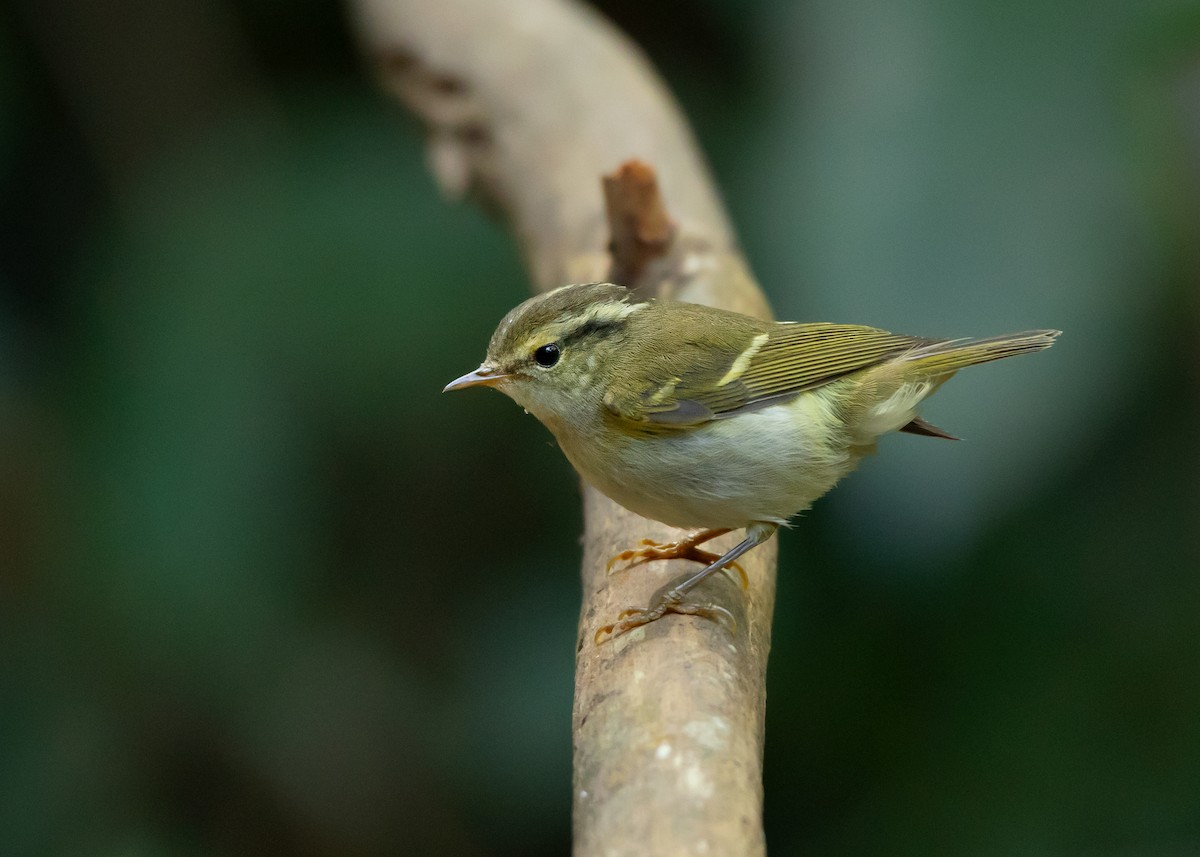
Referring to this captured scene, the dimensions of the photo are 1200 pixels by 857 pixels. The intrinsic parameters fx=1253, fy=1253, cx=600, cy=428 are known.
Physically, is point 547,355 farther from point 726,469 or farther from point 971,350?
point 971,350

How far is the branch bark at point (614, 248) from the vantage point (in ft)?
5.79

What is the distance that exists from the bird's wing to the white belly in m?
0.04

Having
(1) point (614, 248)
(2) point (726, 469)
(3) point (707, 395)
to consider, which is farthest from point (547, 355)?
(1) point (614, 248)

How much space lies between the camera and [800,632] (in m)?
3.72

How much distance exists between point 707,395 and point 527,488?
2.15 m

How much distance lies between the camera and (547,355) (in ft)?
8.93

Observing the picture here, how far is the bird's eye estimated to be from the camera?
2.71m

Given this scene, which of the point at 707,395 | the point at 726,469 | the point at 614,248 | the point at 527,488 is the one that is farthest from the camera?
the point at 527,488

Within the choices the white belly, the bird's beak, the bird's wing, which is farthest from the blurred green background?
the bird's beak

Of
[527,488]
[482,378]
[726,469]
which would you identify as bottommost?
[527,488]

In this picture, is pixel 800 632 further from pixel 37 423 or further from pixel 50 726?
pixel 37 423

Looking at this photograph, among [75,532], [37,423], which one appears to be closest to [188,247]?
[37,423]

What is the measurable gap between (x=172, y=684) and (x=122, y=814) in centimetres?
42

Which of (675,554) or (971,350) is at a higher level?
(971,350)
